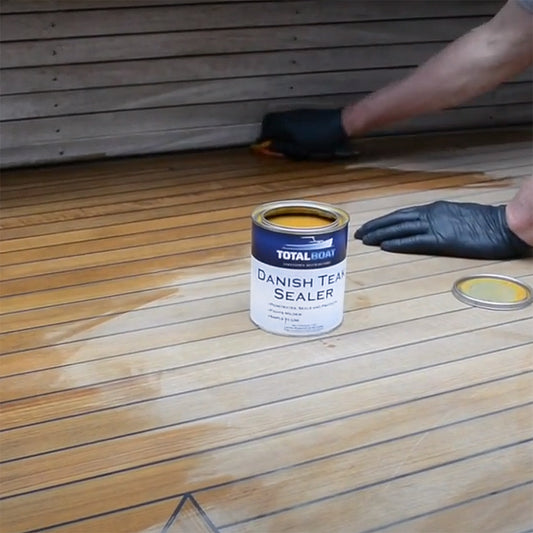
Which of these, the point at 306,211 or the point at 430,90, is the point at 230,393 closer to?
the point at 306,211

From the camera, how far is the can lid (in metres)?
1.91

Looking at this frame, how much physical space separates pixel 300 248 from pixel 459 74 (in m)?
1.42

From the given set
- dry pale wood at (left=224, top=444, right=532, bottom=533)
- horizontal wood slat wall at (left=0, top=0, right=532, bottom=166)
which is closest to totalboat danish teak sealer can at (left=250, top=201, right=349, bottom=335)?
dry pale wood at (left=224, top=444, right=532, bottom=533)

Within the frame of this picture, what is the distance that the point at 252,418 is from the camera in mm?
1485

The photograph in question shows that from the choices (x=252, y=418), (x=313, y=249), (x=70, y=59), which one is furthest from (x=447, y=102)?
(x=252, y=418)

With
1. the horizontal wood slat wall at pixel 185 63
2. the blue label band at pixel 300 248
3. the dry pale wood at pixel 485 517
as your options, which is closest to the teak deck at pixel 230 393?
the dry pale wood at pixel 485 517

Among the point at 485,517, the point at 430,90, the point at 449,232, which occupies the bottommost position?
the point at 485,517

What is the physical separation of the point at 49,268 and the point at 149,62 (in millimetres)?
1147

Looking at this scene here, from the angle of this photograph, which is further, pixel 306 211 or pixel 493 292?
pixel 493 292

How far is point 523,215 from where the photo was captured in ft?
7.07

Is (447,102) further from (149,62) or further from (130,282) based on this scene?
(130,282)

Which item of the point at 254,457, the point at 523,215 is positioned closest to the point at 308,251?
the point at 254,457

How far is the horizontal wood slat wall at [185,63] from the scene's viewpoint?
2.86 meters

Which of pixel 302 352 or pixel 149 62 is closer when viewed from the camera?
pixel 302 352
